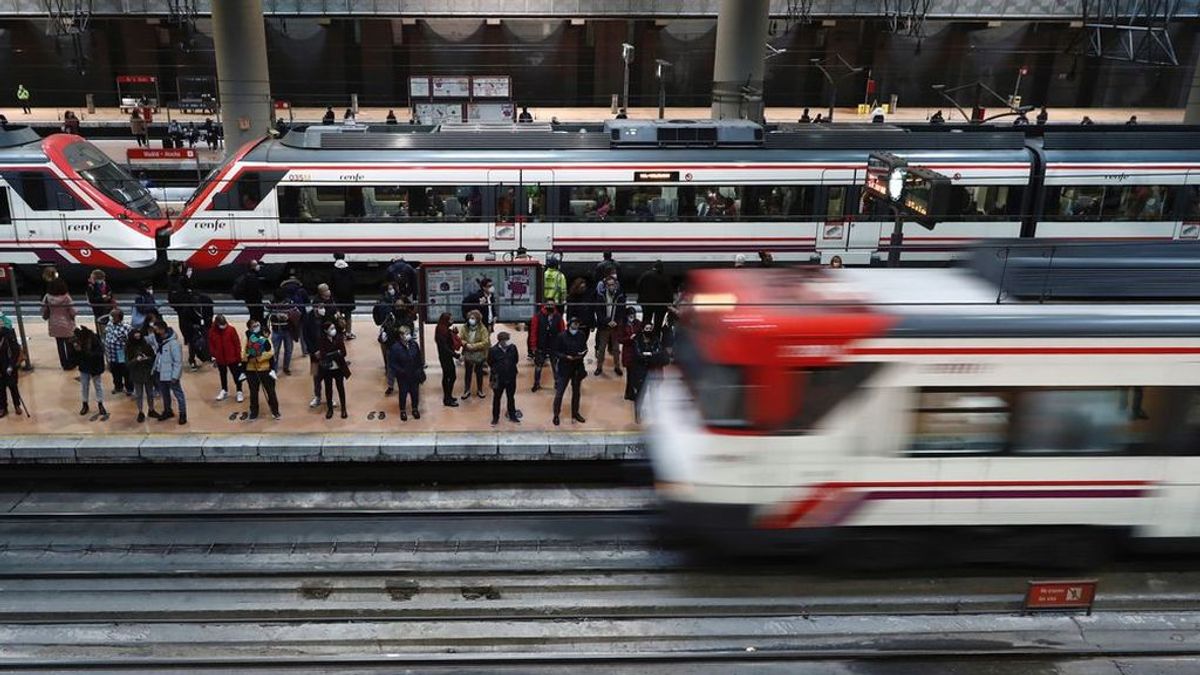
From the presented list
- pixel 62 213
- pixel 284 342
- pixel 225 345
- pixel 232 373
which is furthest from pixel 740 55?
pixel 225 345

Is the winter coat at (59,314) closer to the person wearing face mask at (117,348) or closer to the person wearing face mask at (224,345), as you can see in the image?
the person wearing face mask at (117,348)

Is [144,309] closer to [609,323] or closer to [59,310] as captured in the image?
[59,310]

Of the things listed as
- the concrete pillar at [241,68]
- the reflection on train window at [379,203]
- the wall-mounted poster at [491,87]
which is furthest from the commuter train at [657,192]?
the wall-mounted poster at [491,87]

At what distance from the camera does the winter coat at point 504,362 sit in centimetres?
1224

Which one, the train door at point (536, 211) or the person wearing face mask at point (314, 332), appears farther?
the train door at point (536, 211)

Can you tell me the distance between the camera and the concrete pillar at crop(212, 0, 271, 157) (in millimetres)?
24656

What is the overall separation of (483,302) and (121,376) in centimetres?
510

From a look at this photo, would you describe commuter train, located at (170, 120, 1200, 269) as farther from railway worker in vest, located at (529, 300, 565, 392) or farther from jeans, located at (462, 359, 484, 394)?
jeans, located at (462, 359, 484, 394)

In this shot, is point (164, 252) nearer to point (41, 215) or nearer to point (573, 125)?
point (41, 215)

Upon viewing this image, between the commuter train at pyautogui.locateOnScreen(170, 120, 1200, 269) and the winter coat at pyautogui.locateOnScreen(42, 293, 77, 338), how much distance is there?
4.04 m

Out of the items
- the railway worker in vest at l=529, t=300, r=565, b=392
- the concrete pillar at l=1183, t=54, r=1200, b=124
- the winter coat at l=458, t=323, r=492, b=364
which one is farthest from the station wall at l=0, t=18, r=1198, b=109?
the winter coat at l=458, t=323, r=492, b=364

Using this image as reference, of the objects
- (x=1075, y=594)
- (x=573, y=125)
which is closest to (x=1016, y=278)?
(x=1075, y=594)

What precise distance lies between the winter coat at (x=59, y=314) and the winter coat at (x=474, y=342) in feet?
18.4

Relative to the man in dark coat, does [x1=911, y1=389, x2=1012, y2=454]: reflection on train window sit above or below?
above
